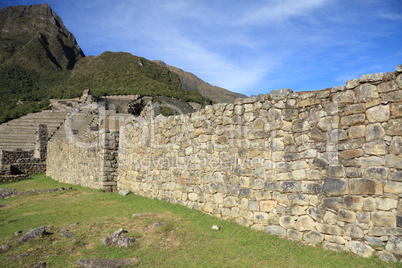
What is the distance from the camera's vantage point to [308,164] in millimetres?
5250

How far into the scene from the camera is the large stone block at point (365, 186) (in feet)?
14.4

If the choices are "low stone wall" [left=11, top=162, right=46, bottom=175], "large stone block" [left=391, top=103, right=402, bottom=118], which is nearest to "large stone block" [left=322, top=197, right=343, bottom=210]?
"large stone block" [left=391, top=103, right=402, bottom=118]

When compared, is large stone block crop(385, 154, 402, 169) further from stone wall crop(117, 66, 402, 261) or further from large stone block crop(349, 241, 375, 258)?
large stone block crop(349, 241, 375, 258)

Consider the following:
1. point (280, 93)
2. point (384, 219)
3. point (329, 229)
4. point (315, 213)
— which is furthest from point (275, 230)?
point (280, 93)

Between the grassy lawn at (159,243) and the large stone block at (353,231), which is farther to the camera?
the grassy lawn at (159,243)

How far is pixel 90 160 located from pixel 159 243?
8971 millimetres

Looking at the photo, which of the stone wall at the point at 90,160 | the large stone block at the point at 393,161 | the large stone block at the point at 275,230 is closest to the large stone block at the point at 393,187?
the large stone block at the point at 393,161

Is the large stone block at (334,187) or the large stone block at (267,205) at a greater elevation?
the large stone block at (334,187)

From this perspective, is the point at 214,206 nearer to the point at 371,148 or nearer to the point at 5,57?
the point at 371,148

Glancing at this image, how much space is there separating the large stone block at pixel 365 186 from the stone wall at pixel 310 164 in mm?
13

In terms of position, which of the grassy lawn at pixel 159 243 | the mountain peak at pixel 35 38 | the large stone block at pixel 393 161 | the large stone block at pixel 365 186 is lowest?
the grassy lawn at pixel 159 243

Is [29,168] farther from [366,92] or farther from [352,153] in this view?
[366,92]

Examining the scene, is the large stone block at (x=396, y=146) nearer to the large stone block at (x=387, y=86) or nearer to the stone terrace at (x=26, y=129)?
the large stone block at (x=387, y=86)

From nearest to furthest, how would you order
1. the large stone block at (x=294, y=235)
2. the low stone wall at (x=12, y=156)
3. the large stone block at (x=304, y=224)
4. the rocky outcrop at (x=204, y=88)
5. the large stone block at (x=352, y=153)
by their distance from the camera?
1. the large stone block at (x=352, y=153)
2. the large stone block at (x=304, y=224)
3. the large stone block at (x=294, y=235)
4. the low stone wall at (x=12, y=156)
5. the rocky outcrop at (x=204, y=88)
